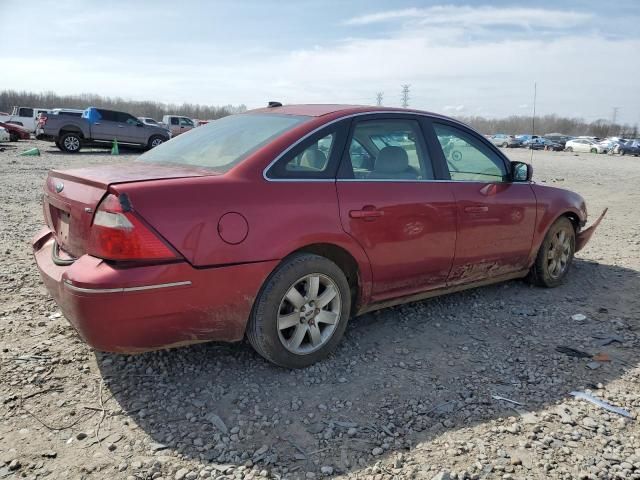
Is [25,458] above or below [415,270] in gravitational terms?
below

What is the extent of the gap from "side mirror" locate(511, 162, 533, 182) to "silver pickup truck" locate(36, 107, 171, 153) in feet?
58.5

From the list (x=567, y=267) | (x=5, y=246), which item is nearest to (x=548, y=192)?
(x=567, y=267)

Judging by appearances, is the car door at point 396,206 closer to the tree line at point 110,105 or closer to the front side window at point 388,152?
the front side window at point 388,152

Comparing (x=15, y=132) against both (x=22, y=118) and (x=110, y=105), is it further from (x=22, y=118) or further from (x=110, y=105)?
(x=110, y=105)

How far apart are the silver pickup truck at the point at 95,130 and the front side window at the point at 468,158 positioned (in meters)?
17.8

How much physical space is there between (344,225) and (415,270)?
2.64 ft

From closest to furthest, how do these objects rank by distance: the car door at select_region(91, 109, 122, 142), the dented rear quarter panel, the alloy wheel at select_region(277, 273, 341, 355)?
the alloy wheel at select_region(277, 273, 341, 355)
the dented rear quarter panel
the car door at select_region(91, 109, 122, 142)

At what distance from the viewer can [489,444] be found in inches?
104

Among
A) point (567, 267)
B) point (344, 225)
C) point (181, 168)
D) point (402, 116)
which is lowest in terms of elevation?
point (567, 267)

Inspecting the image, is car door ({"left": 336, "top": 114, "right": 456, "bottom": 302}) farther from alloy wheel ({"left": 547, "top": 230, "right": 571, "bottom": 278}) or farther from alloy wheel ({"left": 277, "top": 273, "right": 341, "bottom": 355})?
alloy wheel ({"left": 547, "top": 230, "right": 571, "bottom": 278})

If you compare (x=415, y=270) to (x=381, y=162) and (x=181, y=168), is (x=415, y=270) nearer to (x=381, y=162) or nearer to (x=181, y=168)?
(x=381, y=162)

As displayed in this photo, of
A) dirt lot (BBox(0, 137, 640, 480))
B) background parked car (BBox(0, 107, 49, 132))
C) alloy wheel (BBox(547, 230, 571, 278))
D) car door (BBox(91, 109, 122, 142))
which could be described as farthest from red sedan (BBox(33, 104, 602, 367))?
background parked car (BBox(0, 107, 49, 132))

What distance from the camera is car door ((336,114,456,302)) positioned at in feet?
11.3

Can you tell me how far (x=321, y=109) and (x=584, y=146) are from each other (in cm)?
5524
